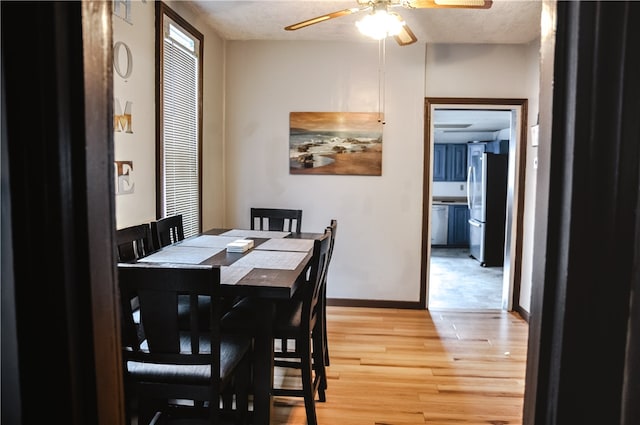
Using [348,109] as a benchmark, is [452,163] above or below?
below

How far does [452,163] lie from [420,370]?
6.24 meters

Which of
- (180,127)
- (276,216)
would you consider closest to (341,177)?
(276,216)

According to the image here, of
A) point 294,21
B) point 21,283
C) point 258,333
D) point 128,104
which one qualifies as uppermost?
point 294,21

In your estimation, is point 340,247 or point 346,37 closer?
point 346,37

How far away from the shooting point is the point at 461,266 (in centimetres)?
660

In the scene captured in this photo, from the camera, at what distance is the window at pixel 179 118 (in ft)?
10.3

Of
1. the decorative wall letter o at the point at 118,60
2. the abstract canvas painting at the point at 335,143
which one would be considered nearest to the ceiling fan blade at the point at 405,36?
the abstract canvas painting at the point at 335,143

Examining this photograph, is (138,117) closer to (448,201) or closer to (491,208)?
(491,208)

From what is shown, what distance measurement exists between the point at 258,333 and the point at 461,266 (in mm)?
4997

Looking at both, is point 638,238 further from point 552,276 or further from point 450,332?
point 450,332

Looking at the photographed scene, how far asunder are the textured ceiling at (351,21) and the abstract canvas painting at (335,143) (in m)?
0.72

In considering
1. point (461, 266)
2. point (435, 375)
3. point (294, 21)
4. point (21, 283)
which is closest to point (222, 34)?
point (294, 21)

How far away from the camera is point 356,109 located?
14.3 ft

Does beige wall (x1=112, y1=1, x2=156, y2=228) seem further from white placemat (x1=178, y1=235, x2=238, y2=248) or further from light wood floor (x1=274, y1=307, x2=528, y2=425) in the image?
light wood floor (x1=274, y1=307, x2=528, y2=425)
